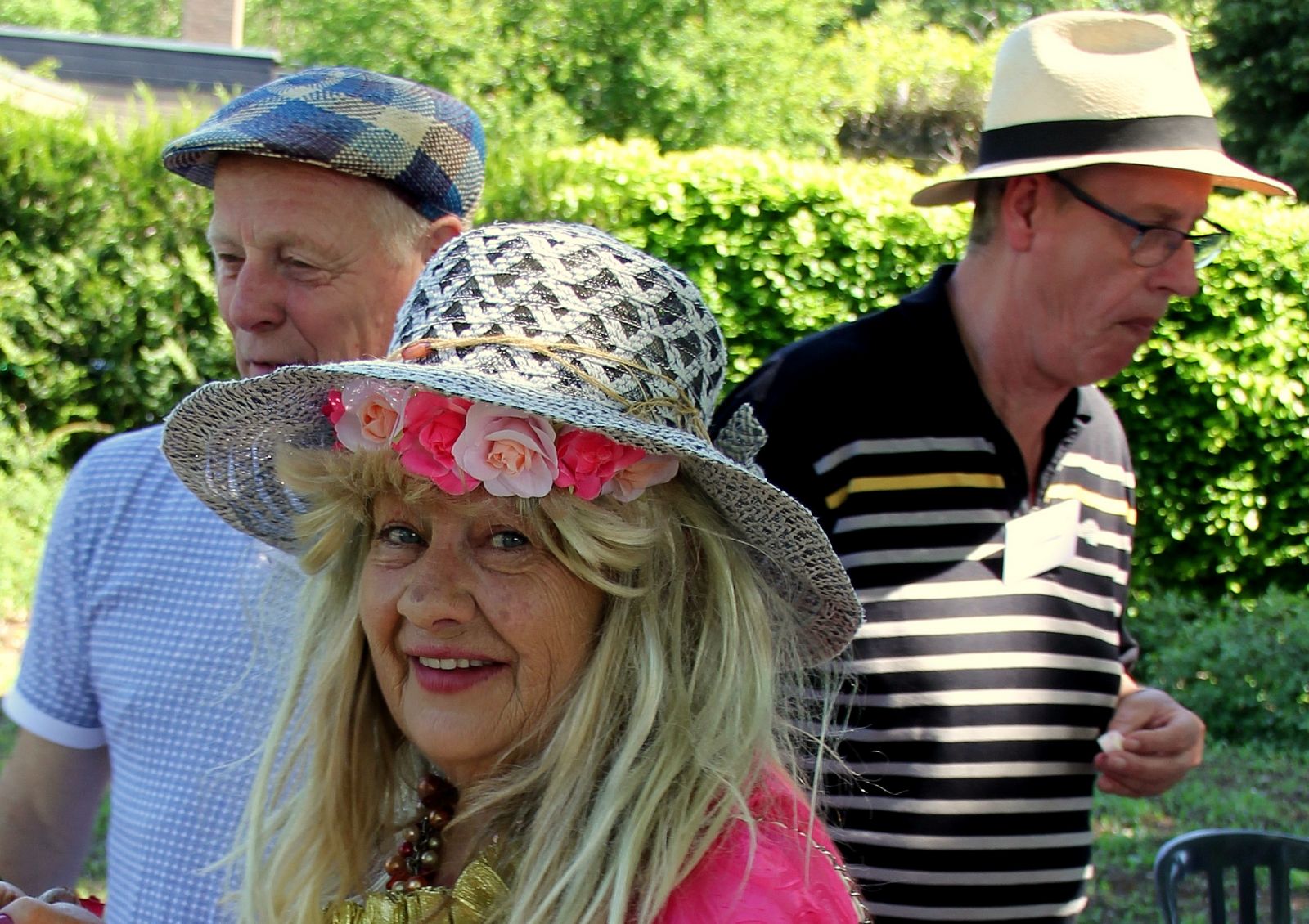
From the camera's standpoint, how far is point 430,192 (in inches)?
81.7

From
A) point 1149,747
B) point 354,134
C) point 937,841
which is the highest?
point 354,134

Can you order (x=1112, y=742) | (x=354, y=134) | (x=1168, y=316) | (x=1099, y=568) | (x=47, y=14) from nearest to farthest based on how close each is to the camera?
(x=354, y=134), (x=1112, y=742), (x=1099, y=568), (x=1168, y=316), (x=47, y=14)

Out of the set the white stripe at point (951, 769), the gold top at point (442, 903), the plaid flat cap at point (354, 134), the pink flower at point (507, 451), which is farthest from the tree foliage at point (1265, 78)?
the gold top at point (442, 903)

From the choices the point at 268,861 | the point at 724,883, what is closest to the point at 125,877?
the point at 268,861

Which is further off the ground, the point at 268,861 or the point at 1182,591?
the point at 268,861

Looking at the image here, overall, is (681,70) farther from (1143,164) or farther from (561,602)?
(561,602)

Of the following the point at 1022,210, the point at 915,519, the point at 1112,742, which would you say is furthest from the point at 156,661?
the point at 1022,210

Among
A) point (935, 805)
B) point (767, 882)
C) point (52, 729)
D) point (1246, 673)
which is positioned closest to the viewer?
point (767, 882)

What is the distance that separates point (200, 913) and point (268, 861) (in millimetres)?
283

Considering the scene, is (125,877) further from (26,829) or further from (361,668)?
(361,668)

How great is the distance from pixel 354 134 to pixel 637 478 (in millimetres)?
846

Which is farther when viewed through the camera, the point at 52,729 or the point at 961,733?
the point at 961,733

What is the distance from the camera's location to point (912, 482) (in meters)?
2.37

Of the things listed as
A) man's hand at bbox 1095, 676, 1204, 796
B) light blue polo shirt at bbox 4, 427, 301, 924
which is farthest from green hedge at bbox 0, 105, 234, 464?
man's hand at bbox 1095, 676, 1204, 796
